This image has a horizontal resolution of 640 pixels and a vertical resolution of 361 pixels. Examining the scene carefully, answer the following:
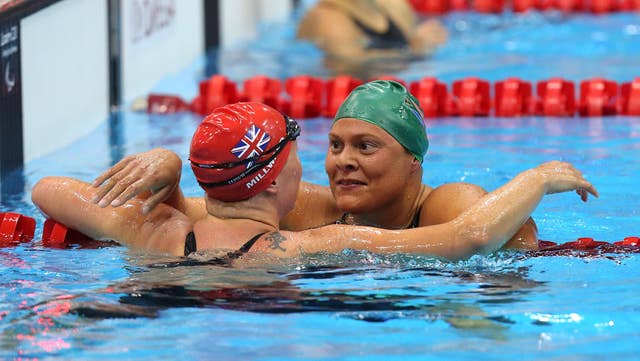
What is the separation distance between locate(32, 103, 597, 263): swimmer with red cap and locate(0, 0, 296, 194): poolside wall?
1836 mm

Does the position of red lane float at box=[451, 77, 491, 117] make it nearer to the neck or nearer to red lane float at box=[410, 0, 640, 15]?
the neck

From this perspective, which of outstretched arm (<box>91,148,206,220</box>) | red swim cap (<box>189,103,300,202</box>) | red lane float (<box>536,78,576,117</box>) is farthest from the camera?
red lane float (<box>536,78,576,117</box>)

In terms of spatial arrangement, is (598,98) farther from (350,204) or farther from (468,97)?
(350,204)

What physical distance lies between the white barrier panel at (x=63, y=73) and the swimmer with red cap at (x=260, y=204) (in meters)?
2.23

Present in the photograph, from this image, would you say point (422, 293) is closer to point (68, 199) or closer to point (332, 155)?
point (332, 155)

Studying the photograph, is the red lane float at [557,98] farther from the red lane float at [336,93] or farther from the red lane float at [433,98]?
the red lane float at [336,93]

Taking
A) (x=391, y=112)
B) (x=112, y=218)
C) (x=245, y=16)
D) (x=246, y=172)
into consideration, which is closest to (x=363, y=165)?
(x=391, y=112)

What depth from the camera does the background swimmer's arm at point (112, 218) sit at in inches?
151

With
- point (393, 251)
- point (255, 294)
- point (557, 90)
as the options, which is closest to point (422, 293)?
point (393, 251)

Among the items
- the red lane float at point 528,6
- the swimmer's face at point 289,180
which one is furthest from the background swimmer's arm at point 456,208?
the red lane float at point 528,6

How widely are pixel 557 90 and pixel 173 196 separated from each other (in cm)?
382

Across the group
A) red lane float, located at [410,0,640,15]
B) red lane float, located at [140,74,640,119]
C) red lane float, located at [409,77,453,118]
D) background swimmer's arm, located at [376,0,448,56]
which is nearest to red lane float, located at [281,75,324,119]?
red lane float, located at [140,74,640,119]

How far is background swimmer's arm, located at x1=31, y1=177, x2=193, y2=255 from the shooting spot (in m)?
3.83

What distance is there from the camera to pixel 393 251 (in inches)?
148
